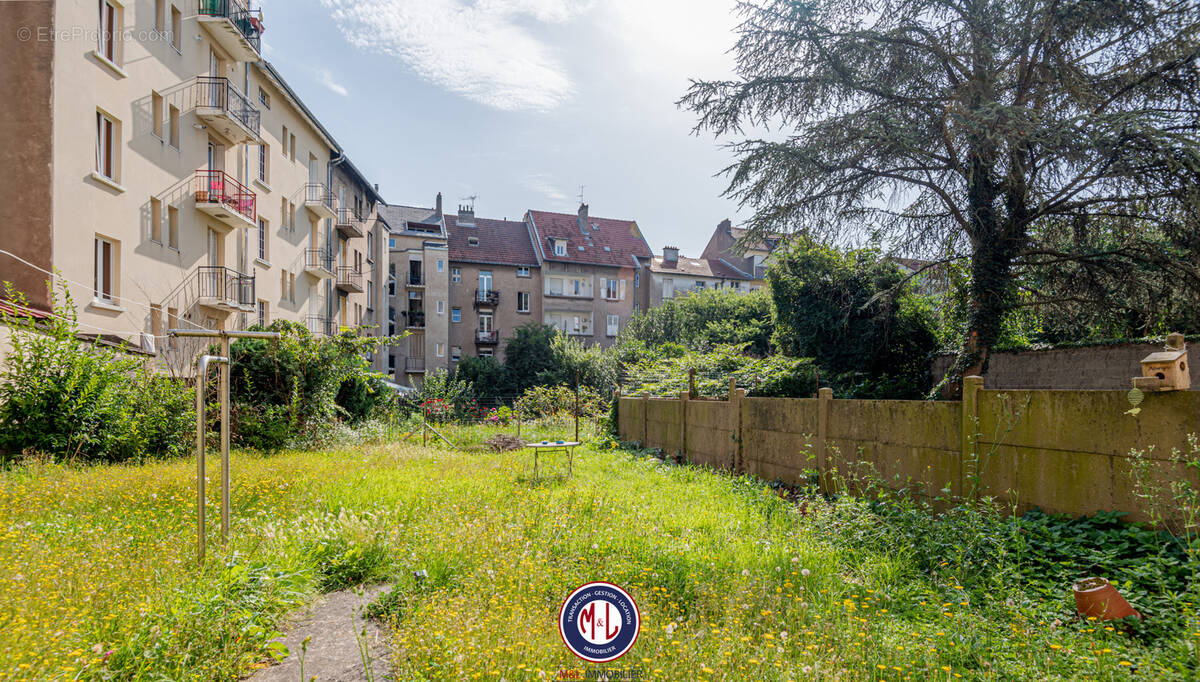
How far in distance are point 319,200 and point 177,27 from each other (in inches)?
432

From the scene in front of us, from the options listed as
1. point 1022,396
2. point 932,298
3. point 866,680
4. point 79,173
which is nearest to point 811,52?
point 932,298

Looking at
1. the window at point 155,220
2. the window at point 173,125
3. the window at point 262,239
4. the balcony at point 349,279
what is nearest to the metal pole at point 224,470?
the window at point 155,220

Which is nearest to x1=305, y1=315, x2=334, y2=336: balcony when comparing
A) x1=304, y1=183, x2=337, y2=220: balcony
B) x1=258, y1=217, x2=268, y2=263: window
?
x1=258, y1=217, x2=268, y2=263: window

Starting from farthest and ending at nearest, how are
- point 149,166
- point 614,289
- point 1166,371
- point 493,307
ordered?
point 614,289
point 493,307
point 149,166
point 1166,371

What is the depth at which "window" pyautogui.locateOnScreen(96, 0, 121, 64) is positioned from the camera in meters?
14.7

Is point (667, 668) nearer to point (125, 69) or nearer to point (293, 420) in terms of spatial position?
point (293, 420)

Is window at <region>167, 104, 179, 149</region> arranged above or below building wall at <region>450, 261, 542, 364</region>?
above

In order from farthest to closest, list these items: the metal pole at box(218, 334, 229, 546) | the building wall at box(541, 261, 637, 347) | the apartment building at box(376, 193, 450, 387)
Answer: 1. the building wall at box(541, 261, 637, 347)
2. the apartment building at box(376, 193, 450, 387)
3. the metal pole at box(218, 334, 229, 546)

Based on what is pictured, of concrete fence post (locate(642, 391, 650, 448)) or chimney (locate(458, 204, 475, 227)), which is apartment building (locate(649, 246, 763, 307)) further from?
concrete fence post (locate(642, 391, 650, 448))

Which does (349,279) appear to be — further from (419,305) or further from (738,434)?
(738,434)

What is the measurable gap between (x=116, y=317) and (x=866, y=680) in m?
17.6

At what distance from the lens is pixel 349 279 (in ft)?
110

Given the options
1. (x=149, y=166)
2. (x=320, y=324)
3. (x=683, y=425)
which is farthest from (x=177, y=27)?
(x=683, y=425)

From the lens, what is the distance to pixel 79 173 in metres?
13.9
